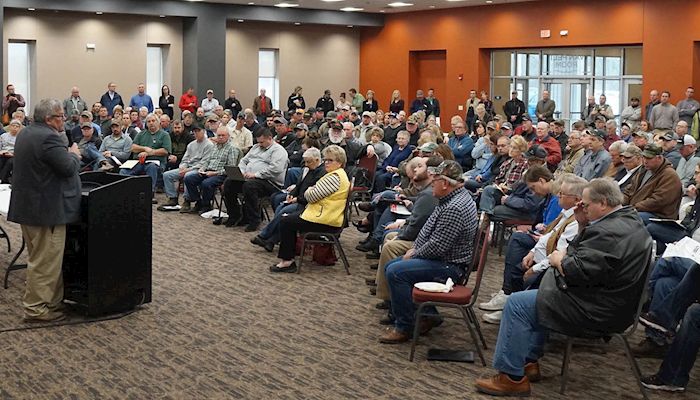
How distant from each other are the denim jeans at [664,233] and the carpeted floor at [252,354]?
1.37 meters

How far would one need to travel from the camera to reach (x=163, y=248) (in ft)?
32.0

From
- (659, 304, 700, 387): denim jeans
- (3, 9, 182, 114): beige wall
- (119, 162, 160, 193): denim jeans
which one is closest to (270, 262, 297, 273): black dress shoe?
(659, 304, 700, 387): denim jeans

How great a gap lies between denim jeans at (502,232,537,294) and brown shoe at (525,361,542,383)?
1.19 meters

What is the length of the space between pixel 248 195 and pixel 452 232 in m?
5.22

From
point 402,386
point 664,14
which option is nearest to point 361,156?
point 402,386

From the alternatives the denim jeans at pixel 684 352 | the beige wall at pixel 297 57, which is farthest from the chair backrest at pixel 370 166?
the beige wall at pixel 297 57

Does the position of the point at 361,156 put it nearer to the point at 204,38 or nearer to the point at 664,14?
the point at 664,14

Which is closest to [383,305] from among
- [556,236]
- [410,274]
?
[410,274]

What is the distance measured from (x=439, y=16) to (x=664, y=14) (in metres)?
6.87

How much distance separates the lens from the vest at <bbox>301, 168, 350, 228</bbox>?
8266 millimetres

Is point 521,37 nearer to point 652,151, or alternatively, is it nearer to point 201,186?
point 201,186

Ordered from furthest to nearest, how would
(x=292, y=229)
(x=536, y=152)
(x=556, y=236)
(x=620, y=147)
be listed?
(x=536, y=152)
(x=620, y=147)
(x=292, y=229)
(x=556, y=236)

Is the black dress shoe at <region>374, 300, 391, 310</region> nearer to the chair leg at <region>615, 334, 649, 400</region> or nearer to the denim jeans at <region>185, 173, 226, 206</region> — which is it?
the chair leg at <region>615, 334, 649, 400</region>

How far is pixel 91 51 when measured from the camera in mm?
23953
